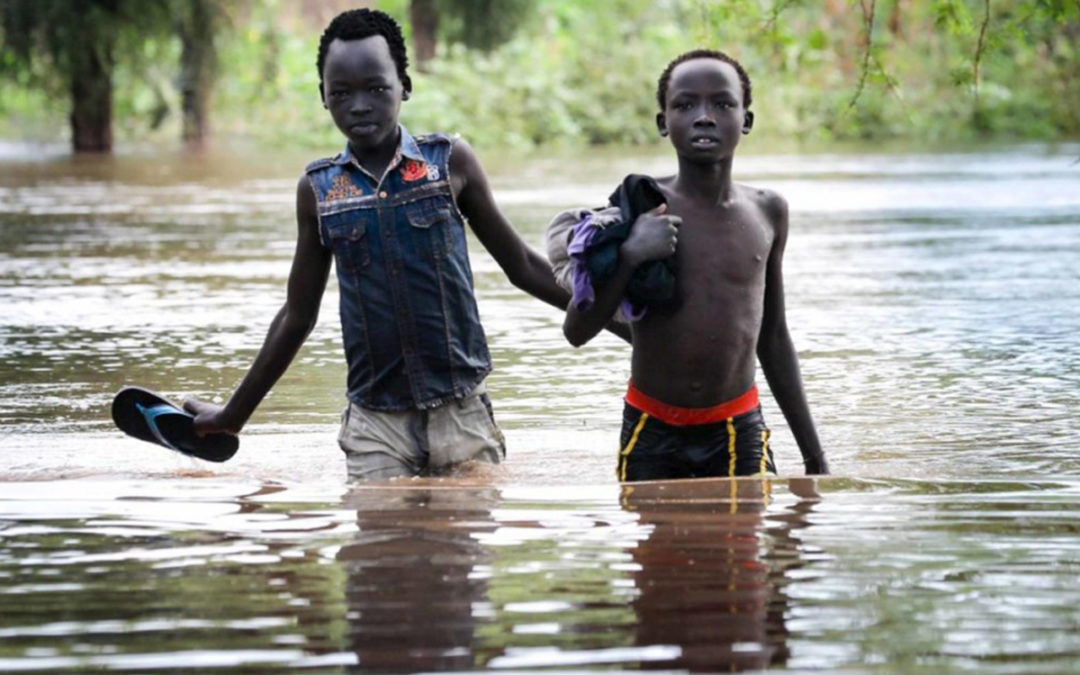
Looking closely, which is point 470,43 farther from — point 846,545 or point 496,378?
point 846,545

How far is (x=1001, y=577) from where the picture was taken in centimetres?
363

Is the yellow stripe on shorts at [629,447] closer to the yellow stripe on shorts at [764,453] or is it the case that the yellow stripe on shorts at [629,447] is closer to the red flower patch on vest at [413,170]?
the yellow stripe on shorts at [764,453]

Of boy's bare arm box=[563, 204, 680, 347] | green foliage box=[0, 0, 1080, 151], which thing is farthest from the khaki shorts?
green foliage box=[0, 0, 1080, 151]

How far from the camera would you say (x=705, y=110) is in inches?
179

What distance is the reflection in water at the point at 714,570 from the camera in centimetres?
317

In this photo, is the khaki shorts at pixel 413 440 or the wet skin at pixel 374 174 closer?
the wet skin at pixel 374 174

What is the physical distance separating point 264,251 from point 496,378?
17.9 ft

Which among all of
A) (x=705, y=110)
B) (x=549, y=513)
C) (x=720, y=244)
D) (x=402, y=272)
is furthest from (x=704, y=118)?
(x=549, y=513)

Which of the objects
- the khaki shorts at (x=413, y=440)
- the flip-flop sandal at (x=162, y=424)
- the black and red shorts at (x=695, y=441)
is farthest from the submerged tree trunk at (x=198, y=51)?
the black and red shorts at (x=695, y=441)

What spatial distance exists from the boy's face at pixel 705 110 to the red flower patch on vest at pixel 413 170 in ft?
2.05

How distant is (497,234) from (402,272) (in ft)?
0.97

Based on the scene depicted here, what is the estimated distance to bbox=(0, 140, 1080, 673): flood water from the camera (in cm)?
324

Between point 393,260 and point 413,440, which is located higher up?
point 393,260

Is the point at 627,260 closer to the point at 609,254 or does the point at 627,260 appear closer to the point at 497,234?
the point at 609,254
